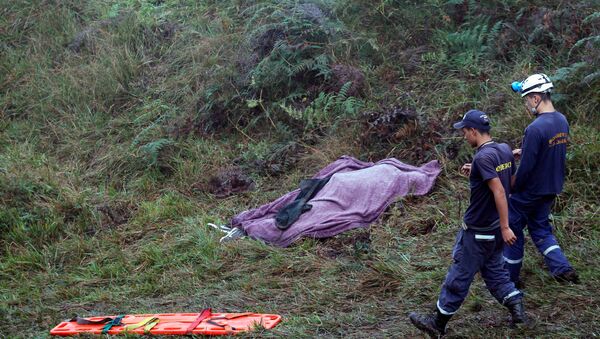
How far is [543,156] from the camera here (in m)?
5.66

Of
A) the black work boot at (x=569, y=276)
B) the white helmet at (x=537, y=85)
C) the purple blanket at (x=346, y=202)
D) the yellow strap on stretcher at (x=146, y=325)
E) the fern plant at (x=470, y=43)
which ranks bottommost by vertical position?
the purple blanket at (x=346, y=202)

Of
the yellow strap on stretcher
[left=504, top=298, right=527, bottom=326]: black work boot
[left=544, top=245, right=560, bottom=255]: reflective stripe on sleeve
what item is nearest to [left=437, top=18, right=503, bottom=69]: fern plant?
[left=544, top=245, right=560, bottom=255]: reflective stripe on sleeve

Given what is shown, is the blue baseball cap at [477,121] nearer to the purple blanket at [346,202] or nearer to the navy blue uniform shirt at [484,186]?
the navy blue uniform shirt at [484,186]

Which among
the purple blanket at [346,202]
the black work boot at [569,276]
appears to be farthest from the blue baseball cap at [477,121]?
the purple blanket at [346,202]

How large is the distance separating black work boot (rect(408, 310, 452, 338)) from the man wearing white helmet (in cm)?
106

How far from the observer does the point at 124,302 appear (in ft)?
22.7

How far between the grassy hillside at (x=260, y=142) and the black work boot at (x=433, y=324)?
0.51 feet

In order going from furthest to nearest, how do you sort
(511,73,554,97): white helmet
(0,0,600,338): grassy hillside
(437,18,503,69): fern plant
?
(437,18,503,69): fern plant, (0,0,600,338): grassy hillside, (511,73,554,97): white helmet

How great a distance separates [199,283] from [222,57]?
218 inches

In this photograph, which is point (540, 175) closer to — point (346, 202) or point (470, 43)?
point (346, 202)

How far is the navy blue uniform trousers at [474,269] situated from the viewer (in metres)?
4.85

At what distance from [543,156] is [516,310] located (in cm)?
133

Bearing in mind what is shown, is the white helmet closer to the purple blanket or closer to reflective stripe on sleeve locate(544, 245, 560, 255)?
reflective stripe on sleeve locate(544, 245, 560, 255)

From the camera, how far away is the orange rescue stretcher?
5.67 metres
